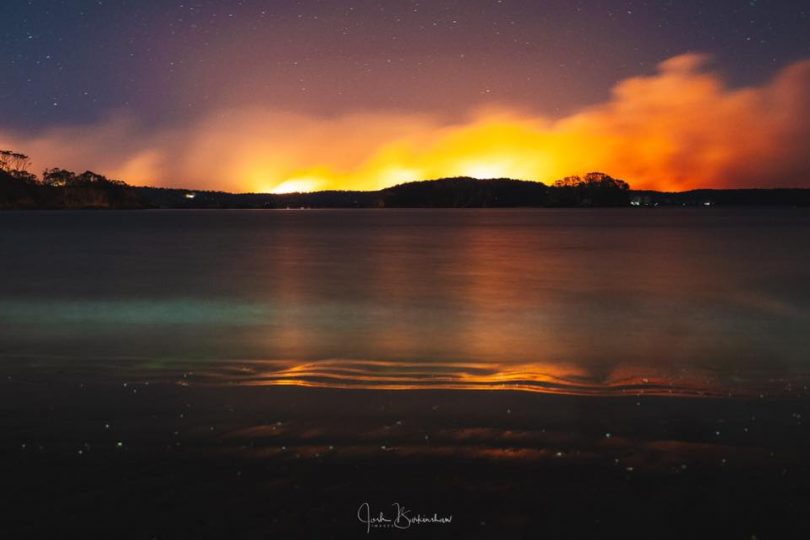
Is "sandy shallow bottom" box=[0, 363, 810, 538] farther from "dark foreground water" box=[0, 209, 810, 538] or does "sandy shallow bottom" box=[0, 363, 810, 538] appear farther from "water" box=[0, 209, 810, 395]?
"water" box=[0, 209, 810, 395]

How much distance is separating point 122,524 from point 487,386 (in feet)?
15.1

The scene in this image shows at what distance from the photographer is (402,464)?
529 centimetres

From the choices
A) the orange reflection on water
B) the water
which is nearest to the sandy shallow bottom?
the orange reflection on water

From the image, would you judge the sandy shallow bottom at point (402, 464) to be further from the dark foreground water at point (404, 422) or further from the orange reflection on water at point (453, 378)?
the orange reflection on water at point (453, 378)

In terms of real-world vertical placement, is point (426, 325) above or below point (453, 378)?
below
